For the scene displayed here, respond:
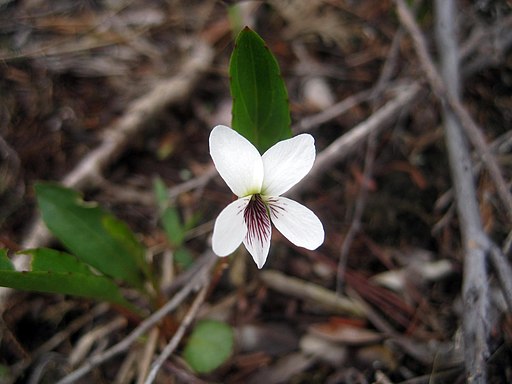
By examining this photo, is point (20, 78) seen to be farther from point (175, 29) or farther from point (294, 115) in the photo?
point (294, 115)

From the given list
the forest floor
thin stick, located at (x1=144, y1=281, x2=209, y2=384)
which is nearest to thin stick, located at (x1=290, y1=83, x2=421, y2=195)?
the forest floor

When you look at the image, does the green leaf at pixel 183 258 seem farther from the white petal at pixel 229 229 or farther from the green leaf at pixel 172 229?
the white petal at pixel 229 229

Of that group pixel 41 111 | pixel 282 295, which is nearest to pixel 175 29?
pixel 41 111

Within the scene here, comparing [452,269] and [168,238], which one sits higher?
[168,238]

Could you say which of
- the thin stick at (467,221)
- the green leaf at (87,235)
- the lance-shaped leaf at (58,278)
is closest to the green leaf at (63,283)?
the lance-shaped leaf at (58,278)

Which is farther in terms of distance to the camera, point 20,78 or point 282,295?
point 20,78

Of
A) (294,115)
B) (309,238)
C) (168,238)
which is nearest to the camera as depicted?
(309,238)
